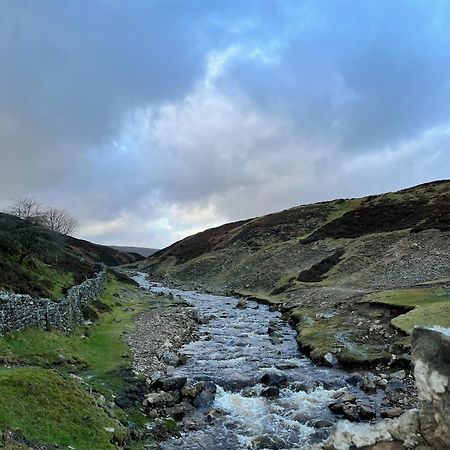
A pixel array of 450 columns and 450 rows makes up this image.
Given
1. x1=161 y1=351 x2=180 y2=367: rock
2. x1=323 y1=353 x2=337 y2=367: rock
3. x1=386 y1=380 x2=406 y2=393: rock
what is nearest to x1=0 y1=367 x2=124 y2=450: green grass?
x1=161 y1=351 x2=180 y2=367: rock

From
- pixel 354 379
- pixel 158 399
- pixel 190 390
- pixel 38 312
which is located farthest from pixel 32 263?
pixel 354 379

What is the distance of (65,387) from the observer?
56.7 ft

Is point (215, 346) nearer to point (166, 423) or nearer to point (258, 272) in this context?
point (166, 423)

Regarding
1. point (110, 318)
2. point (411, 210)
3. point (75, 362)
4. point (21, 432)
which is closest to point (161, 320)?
point (110, 318)

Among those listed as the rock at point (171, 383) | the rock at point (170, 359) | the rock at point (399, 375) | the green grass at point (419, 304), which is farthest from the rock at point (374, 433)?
the green grass at point (419, 304)

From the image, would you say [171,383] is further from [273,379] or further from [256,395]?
[273,379]

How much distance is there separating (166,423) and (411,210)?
74532 millimetres

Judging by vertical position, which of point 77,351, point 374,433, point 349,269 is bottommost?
point 374,433

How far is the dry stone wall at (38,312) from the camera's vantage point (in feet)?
79.9

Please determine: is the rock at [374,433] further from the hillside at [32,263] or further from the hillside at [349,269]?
the hillside at [32,263]

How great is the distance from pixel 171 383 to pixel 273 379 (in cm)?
545

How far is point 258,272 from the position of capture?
251ft

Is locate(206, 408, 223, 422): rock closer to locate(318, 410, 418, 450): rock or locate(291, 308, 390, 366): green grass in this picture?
locate(291, 308, 390, 366): green grass

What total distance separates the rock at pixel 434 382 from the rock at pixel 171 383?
15878mm
